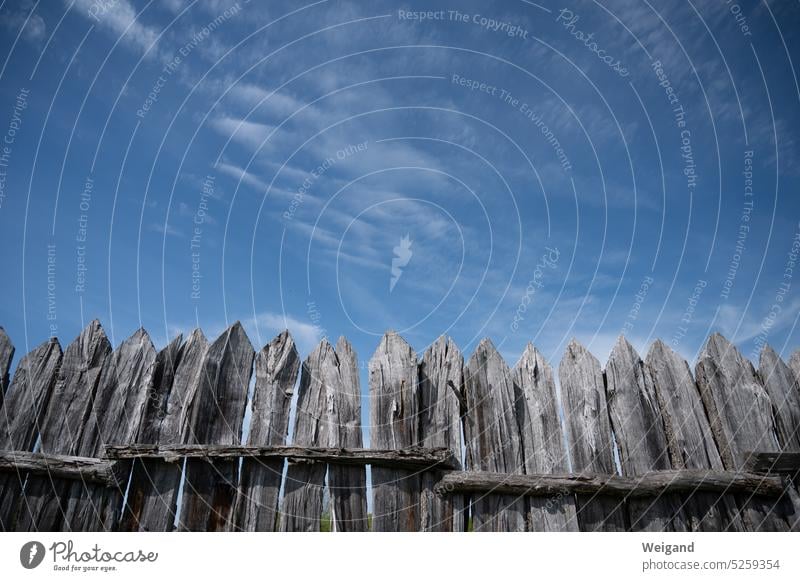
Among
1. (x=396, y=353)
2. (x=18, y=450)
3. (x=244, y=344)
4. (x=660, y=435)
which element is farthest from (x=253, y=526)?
(x=660, y=435)

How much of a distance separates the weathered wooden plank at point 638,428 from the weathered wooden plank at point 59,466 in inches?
150

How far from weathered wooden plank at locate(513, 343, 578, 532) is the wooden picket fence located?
0.01 meters

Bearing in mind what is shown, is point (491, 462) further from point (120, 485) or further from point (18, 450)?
point (18, 450)

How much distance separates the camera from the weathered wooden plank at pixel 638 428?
3863 mm

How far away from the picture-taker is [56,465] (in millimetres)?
3762

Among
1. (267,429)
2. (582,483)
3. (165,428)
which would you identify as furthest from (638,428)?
(165,428)

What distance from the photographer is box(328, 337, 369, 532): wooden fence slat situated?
3.71m

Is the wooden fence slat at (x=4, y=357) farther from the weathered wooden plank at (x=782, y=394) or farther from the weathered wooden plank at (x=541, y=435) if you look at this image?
the weathered wooden plank at (x=782, y=394)

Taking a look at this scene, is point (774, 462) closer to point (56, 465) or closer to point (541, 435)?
point (541, 435)

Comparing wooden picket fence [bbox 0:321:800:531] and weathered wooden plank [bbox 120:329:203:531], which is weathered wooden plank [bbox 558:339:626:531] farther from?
weathered wooden plank [bbox 120:329:203:531]

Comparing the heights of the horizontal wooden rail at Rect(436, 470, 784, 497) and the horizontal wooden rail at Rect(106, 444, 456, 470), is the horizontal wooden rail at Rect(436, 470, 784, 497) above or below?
below

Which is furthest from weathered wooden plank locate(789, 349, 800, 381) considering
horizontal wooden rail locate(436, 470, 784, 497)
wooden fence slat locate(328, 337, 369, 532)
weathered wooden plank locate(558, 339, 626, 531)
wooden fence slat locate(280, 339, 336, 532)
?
wooden fence slat locate(280, 339, 336, 532)
